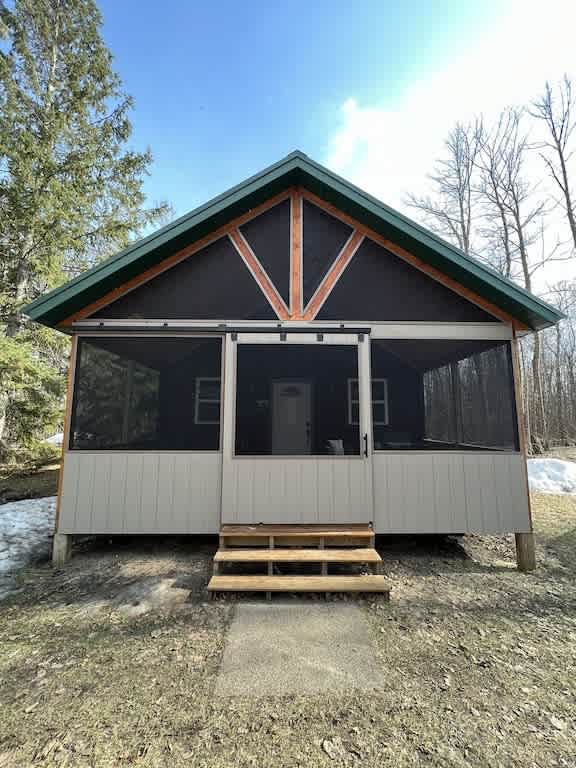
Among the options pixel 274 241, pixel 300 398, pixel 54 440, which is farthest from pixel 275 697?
pixel 54 440

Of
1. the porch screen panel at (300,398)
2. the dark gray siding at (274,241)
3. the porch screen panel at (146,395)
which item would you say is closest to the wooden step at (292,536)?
the porch screen panel at (146,395)

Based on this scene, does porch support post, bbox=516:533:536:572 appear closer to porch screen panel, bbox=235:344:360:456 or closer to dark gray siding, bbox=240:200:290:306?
porch screen panel, bbox=235:344:360:456

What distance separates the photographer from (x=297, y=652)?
2.77m

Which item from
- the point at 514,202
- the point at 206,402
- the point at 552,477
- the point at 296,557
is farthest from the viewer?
the point at 514,202

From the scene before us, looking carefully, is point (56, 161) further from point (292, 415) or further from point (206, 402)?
point (292, 415)

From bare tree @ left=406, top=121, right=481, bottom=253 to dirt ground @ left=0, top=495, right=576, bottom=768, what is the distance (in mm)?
17206

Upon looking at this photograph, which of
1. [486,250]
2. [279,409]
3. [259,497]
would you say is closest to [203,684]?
[259,497]

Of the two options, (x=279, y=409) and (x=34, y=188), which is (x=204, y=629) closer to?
(x=279, y=409)

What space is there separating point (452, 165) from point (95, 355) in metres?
19.7

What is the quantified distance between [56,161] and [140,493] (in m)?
9.03

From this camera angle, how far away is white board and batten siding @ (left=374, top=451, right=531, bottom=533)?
4.47 meters

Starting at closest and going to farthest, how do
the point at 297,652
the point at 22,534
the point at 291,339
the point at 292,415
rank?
1. the point at 297,652
2. the point at 291,339
3. the point at 22,534
4. the point at 292,415

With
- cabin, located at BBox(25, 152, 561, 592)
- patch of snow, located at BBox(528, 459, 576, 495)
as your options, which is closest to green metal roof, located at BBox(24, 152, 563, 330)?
cabin, located at BBox(25, 152, 561, 592)

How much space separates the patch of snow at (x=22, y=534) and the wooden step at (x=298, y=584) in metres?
2.36
